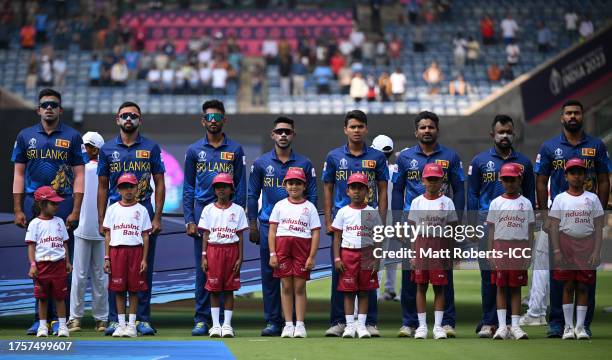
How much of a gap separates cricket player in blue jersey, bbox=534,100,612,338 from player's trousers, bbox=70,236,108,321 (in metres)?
4.27

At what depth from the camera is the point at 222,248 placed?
408 inches

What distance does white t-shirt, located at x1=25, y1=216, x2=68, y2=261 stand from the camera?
1034cm

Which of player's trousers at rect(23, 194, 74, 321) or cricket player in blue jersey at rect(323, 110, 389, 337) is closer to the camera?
cricket player in blue jersey at rect(323, 110, 389, 337)

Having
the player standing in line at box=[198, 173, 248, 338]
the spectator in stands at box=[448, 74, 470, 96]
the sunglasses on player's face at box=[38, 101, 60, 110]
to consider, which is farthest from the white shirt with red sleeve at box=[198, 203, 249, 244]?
the spectator in stands at box=[448, 74, 470, 96]

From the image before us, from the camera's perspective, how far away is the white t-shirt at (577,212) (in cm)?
1014

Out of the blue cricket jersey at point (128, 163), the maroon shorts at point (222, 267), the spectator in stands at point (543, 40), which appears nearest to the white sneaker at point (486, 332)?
the maroon shorts at point (222, 267)

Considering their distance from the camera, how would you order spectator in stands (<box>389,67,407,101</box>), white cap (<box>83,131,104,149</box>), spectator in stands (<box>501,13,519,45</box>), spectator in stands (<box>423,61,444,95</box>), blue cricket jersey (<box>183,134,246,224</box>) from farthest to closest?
spectator in stands (<box>501,13,519,45</box>) < spectator in stands (<box>423,61,444,95</box>) < spectator in stands (<box>389,67,407,101</box>) < white cap (<box>83,131,104,149</box>) < blue cricket jersey (<box>183,134,246,224</box>)

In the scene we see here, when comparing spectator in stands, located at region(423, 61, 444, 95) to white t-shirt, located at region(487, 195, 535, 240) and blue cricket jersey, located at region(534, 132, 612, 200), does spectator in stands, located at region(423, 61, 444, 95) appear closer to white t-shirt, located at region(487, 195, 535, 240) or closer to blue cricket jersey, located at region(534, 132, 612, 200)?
blue cricket jersey, located at region(534, 132, 612, 200)

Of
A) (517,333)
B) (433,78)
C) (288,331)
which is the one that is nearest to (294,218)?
(288,331)

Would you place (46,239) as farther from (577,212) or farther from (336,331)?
(577,212)

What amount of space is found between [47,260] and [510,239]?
13.4 feet

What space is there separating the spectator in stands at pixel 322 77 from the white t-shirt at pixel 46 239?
1895 centimetres

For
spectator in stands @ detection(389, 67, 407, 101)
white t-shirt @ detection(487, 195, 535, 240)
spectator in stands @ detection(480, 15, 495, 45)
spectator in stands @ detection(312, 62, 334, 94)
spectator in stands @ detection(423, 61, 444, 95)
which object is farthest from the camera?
spectator in stands @ detection(480, 15, 495, 45)

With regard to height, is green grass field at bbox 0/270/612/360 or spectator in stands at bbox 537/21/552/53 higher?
spectator in stands at bbox 537/21/552/53
